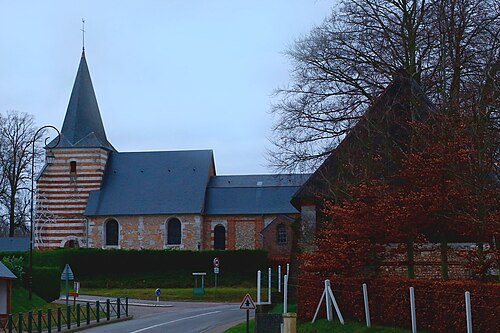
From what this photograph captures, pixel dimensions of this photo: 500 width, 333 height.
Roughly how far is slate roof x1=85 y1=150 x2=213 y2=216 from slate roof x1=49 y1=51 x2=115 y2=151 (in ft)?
9.16

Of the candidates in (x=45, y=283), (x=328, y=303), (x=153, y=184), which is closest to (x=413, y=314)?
(x=328, y=303)

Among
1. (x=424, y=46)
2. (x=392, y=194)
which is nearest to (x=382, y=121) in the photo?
(x=392, y=194)

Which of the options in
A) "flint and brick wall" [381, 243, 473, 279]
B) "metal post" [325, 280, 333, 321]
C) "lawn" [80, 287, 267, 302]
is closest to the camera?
"metal post" [325, 280, 333, 321]

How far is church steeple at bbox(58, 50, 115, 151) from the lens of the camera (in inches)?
2370

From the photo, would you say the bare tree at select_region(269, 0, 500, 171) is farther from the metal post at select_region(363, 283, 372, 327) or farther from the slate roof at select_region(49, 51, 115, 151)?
the slate roof at select_region(49, 51, 115, 151)

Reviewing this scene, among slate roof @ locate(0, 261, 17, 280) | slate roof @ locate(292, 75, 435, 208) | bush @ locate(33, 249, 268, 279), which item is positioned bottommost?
slate roof @ locate(0, 261, 17, 280)

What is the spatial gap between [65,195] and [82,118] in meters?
5.89

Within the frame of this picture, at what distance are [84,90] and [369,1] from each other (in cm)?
3437

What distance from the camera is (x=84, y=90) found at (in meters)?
60.8

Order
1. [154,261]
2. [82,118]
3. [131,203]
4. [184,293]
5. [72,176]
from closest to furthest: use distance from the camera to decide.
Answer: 1. [184,293]
2. [154,261]
3. [131,203]
4. [72,176]
5. [82,118]

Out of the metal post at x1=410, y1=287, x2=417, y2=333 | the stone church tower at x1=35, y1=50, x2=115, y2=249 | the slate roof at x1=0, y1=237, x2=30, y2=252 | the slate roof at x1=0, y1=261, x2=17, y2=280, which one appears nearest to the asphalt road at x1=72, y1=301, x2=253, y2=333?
the slate roof at x1=0, y1=261, x2=17, y2=280

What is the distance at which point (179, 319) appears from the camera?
32375 mm

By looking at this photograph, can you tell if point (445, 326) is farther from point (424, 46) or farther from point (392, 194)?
point (424, 46)

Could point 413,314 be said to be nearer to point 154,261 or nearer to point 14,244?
point 154,261
